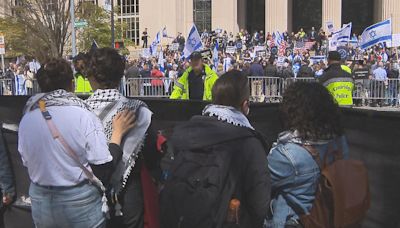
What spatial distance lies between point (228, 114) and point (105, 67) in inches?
36.5

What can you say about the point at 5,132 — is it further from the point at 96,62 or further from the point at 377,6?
the point at 377,6

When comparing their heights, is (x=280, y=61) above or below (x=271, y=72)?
above

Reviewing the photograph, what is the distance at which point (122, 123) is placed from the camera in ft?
11.6

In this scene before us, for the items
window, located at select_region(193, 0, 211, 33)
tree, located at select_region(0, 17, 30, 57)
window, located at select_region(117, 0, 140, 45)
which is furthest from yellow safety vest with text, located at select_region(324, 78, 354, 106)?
window, located at select_region(117, 0, 140, 45)

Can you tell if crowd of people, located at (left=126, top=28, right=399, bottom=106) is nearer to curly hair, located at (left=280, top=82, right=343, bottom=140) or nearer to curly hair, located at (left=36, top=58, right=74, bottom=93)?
curly hair, located at (left=36, top=58, right=74, bottom=93)

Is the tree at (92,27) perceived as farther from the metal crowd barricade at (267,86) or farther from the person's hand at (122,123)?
the person's hand at (122,123)

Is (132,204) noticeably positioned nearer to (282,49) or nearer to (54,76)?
(54,76)

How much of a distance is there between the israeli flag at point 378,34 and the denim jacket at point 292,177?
570 inches

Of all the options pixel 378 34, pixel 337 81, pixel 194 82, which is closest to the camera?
pixel 194 82

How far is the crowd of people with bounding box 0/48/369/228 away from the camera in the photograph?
3016 millimetres

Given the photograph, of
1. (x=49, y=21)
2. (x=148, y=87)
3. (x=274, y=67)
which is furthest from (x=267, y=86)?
(x=49, y=21)

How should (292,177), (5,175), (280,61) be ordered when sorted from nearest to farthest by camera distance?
(292,177) → (5,175) → (280,61)

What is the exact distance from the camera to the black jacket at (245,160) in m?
3.02

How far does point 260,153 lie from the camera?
3.05 metres
